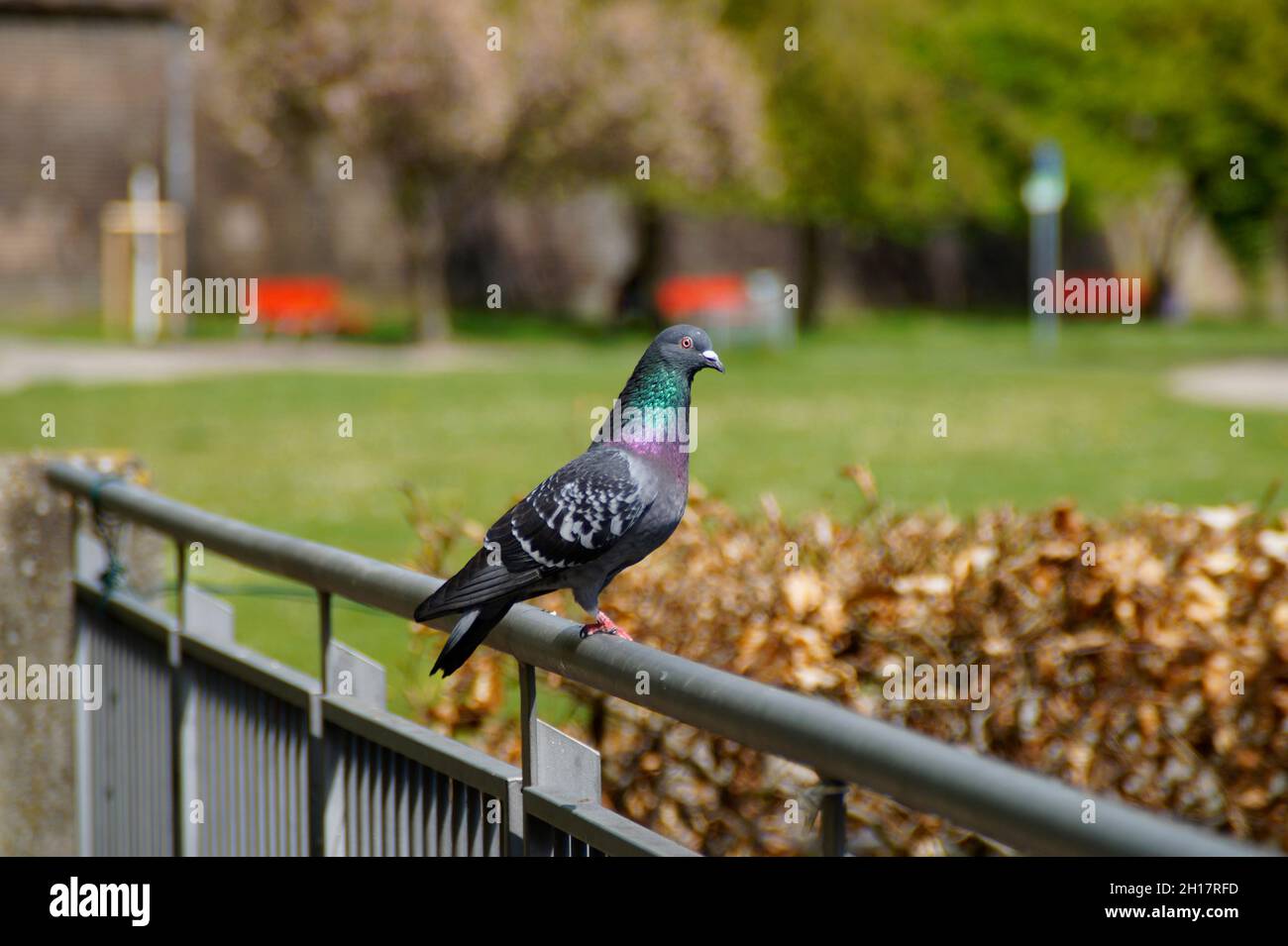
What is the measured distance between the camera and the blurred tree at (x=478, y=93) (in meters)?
26.5

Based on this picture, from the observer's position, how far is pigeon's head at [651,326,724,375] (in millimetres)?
2693

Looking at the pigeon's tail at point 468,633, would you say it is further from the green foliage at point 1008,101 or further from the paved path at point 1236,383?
the green foliage at point 1008,101

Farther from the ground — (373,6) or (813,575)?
(373,6)

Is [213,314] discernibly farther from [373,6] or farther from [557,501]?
[557,501]

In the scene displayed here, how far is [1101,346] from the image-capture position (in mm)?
31562

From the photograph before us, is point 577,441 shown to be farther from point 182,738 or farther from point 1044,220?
point 1044,220

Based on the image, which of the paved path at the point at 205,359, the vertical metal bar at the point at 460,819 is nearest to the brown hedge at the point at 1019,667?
the vertical metal bar at the point at 460,819

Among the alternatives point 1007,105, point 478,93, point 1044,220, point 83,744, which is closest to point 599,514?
point 83,744

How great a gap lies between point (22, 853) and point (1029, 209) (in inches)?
1522

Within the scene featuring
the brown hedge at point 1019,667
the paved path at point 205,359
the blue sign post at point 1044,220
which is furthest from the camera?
the blue sign post at point 1044,220

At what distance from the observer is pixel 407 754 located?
3.01 meters

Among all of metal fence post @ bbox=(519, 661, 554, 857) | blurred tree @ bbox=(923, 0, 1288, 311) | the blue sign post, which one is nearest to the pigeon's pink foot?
metal fence post @ bbox=(519, 661, 554, 857)
